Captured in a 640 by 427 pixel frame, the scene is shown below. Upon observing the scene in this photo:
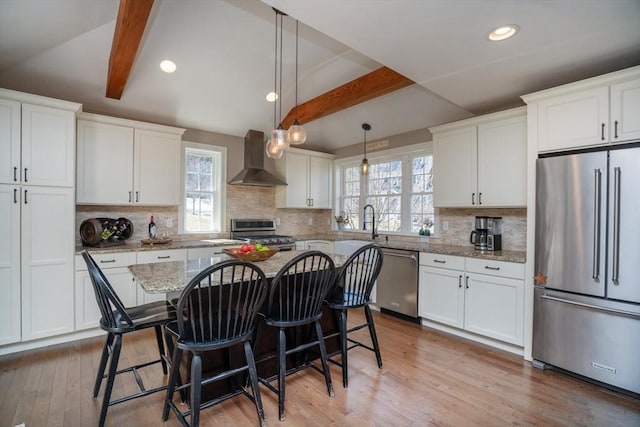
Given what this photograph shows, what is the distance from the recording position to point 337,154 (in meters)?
5.73

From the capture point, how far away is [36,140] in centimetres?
295

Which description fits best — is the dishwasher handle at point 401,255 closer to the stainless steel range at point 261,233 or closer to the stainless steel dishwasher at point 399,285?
the stainless steel dishwasher at point 399,285

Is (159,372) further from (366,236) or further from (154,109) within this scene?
(366,236)

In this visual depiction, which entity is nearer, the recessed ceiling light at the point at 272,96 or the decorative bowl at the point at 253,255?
the decorative bowl at the point at 253,255

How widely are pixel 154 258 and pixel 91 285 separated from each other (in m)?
0.62

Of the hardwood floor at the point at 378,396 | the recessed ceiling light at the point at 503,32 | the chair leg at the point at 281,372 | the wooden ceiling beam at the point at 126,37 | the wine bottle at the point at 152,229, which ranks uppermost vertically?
the wooden ceiling beam at the point at 126,37

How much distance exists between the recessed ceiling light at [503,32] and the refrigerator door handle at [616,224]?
1237 mm

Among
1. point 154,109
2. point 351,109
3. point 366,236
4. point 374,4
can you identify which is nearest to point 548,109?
point 374,4

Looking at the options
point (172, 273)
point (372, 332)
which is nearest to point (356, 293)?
point (372, 332)

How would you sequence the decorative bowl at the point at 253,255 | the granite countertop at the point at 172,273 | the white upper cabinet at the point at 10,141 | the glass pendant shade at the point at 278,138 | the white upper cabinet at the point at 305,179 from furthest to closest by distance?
the white upper cabinet at the point at 305,179, the white upper cabinet at the point at 10,141, the glass pendant shade at the point at 278,138, the decorative bowl at the point at 253,255, the granite countertop at the point at 172,273

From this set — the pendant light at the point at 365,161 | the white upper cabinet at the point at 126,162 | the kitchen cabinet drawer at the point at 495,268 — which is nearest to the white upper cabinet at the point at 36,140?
the white upper cabinet at the point at 126,162

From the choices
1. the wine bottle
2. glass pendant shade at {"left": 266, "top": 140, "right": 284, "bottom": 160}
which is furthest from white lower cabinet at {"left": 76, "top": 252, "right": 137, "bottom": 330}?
Result: glass pendant shade at {"left": 266, "top": 140, "right": 284, "bottom": 160}

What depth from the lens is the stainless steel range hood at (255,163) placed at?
15.3 ft

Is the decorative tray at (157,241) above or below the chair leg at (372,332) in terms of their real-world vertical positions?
above
